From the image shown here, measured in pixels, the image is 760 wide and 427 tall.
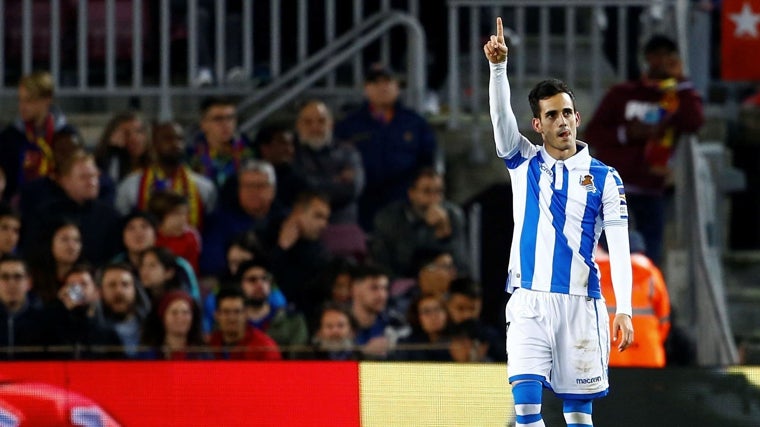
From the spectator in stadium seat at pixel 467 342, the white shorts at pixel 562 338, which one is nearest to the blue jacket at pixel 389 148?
the spectator in stadium seat at pixel 467 342

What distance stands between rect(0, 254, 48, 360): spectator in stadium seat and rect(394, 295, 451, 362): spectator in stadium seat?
216 cm

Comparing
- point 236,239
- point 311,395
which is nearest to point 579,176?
point 311,395

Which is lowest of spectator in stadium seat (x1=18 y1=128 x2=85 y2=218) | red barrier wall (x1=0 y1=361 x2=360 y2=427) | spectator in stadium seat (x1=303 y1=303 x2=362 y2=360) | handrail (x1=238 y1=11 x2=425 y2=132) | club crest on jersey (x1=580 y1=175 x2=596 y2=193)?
red barrier wall (x1=0 y1=361 x2=360 y2=427)

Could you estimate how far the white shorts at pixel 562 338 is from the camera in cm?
755

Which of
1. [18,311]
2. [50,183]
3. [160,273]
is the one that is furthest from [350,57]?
[18,311]

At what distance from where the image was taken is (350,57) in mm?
13617

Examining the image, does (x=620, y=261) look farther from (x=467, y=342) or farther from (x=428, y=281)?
(x=428, y=281)

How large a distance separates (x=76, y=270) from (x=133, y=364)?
2365 millimetres

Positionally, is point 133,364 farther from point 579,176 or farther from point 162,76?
point 162,76

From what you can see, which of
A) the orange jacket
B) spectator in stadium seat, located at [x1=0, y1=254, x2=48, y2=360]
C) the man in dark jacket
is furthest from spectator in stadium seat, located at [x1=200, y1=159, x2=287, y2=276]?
the orange jacket

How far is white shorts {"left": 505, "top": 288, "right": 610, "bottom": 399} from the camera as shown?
7.55 meters

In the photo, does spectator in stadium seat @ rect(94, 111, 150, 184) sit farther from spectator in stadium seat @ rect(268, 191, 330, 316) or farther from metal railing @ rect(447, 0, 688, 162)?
metal railing @ rect(447, 0, 688, 162)

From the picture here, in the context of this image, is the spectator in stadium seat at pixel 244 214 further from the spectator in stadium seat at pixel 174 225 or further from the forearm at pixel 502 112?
the forearm at pixel 502 112

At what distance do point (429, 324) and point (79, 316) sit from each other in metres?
2.10
